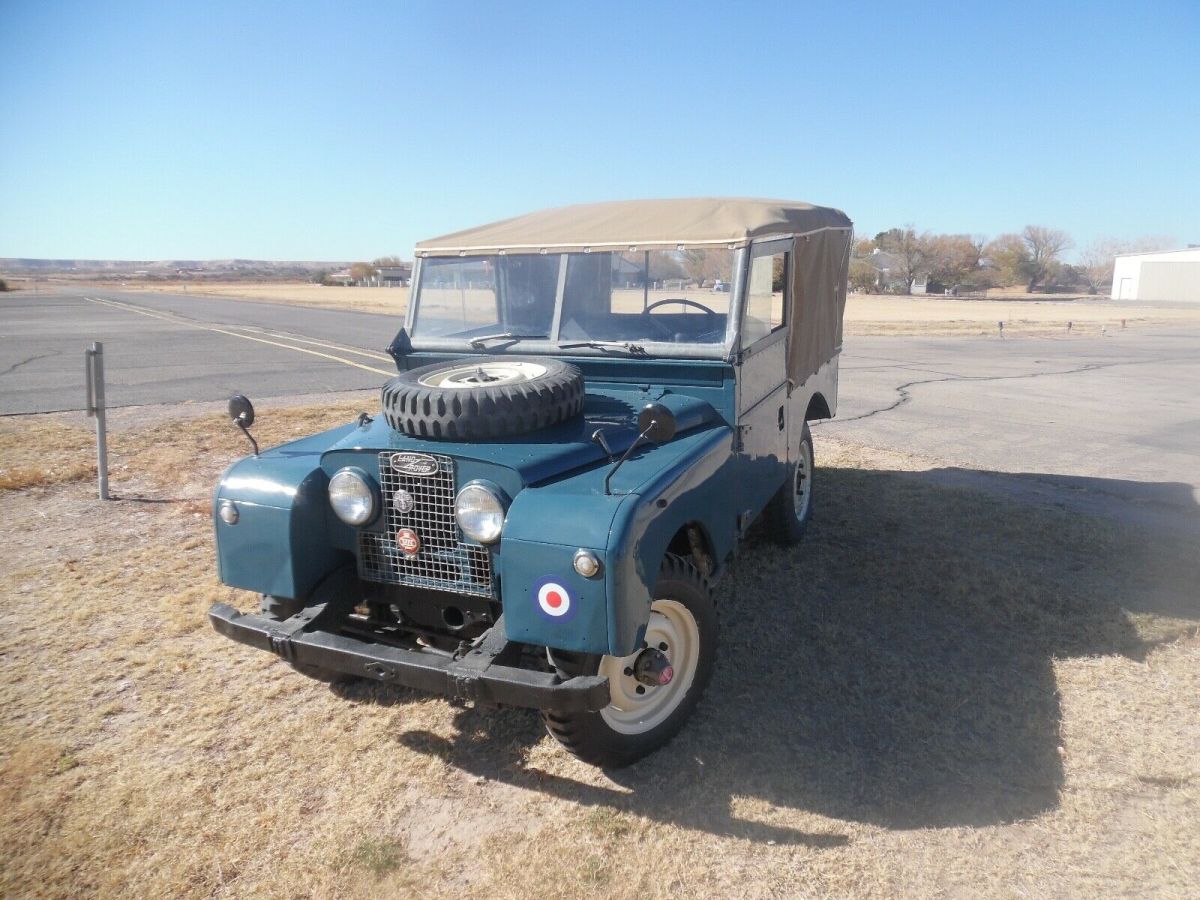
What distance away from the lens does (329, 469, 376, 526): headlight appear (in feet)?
10.8

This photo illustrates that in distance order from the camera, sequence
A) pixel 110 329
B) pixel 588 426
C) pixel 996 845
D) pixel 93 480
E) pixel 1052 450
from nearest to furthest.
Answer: pixel 996 845
pixel 588 426
pixel 93 480
pixel 1052 450
pixel 110 329

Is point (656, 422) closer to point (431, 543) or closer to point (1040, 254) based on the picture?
point (431, 543)

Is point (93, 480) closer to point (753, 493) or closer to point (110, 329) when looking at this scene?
point (753, 493)

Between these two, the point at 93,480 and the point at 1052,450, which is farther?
the point at 1052,450

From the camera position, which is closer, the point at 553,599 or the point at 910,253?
the point at 553,599

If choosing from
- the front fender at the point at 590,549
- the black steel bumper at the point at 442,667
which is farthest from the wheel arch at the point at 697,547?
the black steel bumper at the point at 442,667

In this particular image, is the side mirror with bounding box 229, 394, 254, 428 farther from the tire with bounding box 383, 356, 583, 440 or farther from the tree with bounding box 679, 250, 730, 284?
the tree with bounding box 679, 250, 730, 284

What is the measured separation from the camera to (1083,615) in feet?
15.2

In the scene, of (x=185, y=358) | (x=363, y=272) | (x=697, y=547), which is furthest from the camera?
(x=363, y=272)

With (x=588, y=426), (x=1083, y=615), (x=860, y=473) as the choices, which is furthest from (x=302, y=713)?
(x=860, y=473)

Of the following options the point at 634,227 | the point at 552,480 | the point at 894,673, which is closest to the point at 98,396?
the point at 634,227

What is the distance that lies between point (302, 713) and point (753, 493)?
2.46 metres

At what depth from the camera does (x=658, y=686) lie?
327 centimetres

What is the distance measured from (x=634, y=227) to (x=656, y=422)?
170 cm
